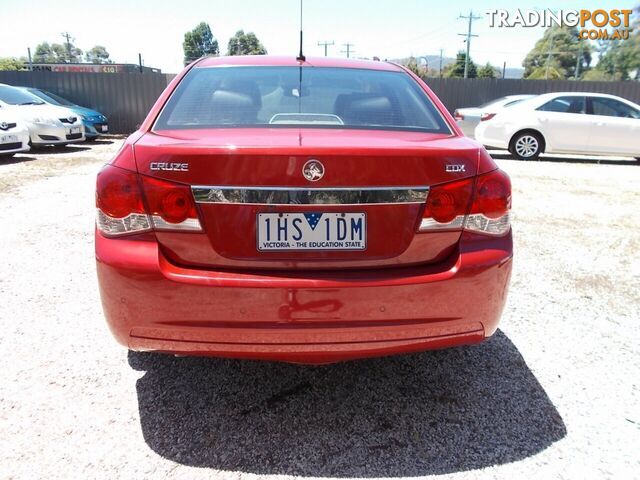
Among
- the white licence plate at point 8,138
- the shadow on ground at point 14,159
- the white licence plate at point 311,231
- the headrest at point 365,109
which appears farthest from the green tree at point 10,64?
the white licence plate at point 311,231

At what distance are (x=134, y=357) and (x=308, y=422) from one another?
1.07 meters

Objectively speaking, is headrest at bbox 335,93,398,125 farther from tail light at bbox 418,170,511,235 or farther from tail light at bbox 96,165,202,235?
tail light at bbox 96,165,202,235

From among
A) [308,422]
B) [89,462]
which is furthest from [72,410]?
[308,422]

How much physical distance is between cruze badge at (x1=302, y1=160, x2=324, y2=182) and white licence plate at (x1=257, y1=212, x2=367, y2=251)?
129 millimetres

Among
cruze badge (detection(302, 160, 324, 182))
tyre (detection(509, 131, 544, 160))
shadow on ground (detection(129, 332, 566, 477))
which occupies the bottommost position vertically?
shadow on ground (detection(129, 332, 566, 477))

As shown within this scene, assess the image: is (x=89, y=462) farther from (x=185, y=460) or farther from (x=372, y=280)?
(x=372, y=280)

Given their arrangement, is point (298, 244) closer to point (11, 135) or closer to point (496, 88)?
point (11, 135)

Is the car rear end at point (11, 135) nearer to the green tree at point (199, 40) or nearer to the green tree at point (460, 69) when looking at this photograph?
the green tree at point (460, 69)

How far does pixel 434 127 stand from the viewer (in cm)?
231

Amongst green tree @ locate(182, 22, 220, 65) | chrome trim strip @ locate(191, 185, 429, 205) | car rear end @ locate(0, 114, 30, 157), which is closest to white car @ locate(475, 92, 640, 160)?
car rear end @ locate(0, 114, 30, 157)

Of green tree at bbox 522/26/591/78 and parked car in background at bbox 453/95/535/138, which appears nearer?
parked car in background at bbox 453/95/535/138

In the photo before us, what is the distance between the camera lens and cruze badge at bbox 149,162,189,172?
5.87ft

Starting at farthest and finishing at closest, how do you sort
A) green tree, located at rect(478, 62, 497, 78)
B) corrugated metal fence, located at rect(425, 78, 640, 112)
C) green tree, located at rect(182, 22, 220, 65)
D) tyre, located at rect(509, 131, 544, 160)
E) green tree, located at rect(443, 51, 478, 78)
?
green tree, located at rect(182, 22, 220, 65)
green tree, located at rect(443, 51, 478, 78)
green tree, located at rect(478, 62, 497, 78)
corrugated metal fence, located at rect(425, 78, 640, 112)
tyre, located at rect(509, 131, 544, 160)

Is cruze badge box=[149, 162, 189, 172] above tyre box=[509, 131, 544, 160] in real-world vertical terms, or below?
above
